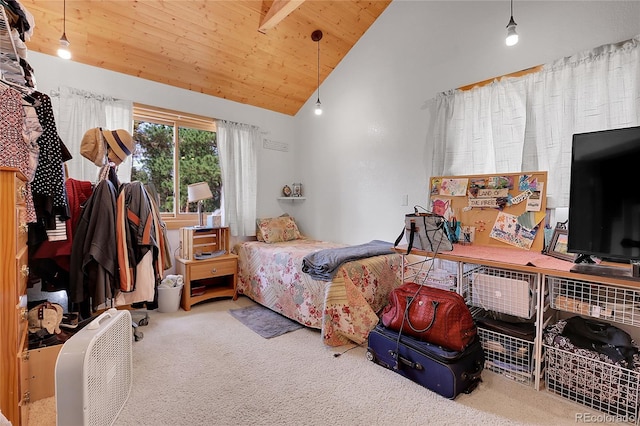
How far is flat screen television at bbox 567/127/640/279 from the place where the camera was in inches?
59.9

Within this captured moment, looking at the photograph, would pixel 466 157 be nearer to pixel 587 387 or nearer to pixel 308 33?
pixel 587 387

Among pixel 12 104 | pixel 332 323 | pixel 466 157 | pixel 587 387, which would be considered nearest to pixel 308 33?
pixel 466 157

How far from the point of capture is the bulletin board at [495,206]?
85.9 inches

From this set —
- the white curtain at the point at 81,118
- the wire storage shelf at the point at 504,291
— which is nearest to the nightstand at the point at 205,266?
the white curtain at the point at 81,118

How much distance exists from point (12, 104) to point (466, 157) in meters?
2.95

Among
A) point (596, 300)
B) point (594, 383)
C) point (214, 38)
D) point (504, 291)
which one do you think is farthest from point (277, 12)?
point (594, 383)

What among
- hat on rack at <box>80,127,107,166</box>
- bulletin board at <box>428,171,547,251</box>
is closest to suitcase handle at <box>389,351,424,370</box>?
bulletin board at <box>428,171,547,251</box>

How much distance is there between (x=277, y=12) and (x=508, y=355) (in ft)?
10.8

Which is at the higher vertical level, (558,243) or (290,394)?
(558,243)

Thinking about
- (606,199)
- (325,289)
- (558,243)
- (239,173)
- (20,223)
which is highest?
(239,173)

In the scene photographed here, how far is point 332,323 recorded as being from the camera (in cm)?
232

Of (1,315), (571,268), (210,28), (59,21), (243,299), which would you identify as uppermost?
(210,28)

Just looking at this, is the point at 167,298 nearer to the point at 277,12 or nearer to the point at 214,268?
the point at 214,268

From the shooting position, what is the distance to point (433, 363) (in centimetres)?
171
